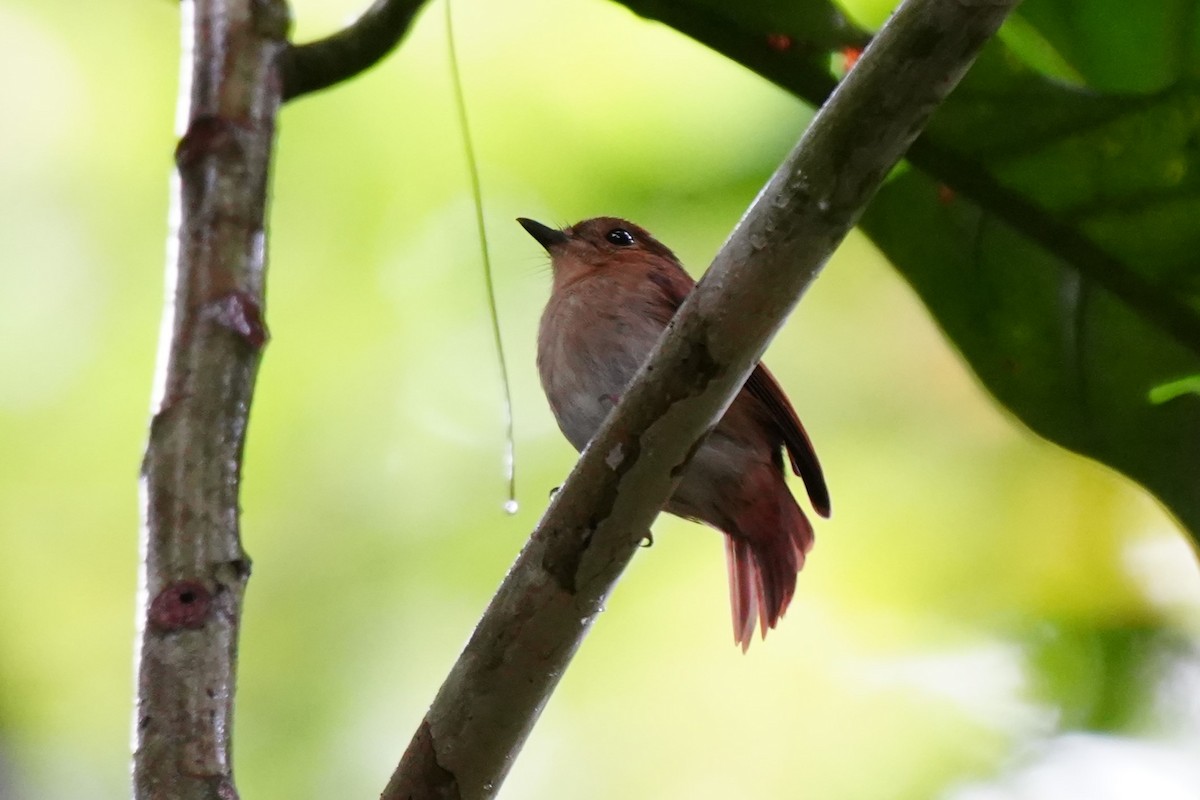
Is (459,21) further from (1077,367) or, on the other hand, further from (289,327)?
(1077,367)

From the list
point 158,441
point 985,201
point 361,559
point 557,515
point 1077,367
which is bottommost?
point 557,515

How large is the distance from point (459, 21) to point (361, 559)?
1821 millimetres

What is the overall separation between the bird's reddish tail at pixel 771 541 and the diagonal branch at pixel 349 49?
924 mm

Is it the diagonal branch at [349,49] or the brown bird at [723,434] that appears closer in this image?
the diagonal branch at [349,49]

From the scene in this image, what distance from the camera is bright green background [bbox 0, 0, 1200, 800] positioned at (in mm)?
4320

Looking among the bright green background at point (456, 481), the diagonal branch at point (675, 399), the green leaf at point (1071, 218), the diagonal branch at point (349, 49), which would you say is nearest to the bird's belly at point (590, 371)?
the green leaf at point (1071, 218)

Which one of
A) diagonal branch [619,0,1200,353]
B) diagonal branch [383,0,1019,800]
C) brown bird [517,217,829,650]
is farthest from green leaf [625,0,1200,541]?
diagonal branch [383,0,1019,800]

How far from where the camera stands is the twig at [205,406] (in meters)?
1.47

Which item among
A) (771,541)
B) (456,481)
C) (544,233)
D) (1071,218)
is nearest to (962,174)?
(1071,218)

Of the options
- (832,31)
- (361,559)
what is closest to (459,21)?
(361,559)

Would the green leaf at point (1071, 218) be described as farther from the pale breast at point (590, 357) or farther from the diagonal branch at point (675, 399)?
the diagonal branch at point (675, 399)

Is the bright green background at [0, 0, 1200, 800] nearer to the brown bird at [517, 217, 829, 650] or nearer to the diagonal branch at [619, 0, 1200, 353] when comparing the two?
the brown bird at [517, 217, 829, 650]

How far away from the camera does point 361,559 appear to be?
473cm

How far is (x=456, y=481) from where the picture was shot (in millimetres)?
4691
